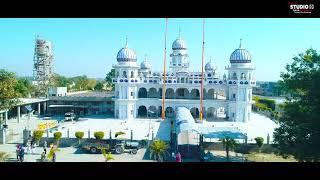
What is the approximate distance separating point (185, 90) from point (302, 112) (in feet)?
41.0

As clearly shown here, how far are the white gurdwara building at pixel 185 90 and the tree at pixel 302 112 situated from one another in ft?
31.9

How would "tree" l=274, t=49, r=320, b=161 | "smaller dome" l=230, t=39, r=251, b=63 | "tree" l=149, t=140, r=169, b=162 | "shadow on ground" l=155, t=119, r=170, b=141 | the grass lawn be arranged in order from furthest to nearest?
"smaller dome" l=230, t=39, r=251, b=63 → "shadow on ground" l=155, t=119, r=170, b=141 → the grass lawn → "tree" l=149, t=140, r=169, b=162 → "tree" l=274, t=49, r=320, b=161

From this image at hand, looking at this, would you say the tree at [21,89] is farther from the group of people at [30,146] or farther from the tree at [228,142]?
the tree at [228,142]

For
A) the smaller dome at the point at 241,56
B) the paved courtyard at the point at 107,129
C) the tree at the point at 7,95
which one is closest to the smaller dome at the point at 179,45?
the smaller dome at the point at 241,56

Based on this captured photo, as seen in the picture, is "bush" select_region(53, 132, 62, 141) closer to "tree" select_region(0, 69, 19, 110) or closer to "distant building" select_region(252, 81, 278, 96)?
"tree" select_region(0, 69, 19, 110)

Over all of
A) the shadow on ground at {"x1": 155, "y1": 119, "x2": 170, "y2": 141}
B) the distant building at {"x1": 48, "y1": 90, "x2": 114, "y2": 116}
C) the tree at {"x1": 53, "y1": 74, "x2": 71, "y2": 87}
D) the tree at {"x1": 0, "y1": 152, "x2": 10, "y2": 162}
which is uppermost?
the tree at {"x1": 53, "y1": 74, "x2": 71, "y2": 87}

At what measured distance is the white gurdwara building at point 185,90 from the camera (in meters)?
17.0

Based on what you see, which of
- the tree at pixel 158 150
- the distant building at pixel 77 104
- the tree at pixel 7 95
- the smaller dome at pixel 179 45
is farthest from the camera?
the smaller dome at pixel 179 45

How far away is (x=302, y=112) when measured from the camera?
21.3 feet

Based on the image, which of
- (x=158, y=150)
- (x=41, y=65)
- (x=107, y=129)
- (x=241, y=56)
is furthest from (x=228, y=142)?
(x=41, y=65)

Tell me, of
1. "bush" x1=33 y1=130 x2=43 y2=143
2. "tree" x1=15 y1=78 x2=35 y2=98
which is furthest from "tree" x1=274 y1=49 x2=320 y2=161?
"tree" x1=15 y1=78 x2=35 y2=98

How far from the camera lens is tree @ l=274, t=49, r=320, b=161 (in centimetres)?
609

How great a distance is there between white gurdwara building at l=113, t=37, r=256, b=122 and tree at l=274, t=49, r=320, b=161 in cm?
972
